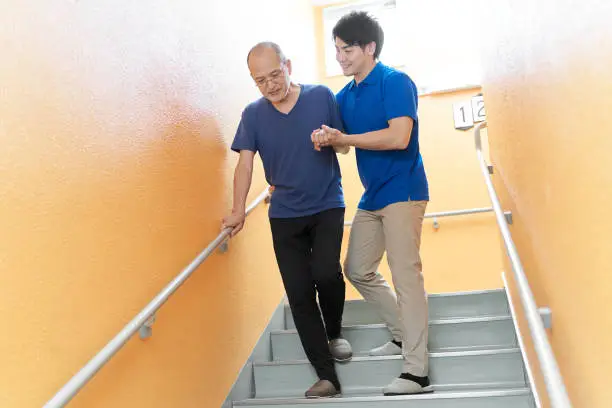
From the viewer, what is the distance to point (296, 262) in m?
2.22

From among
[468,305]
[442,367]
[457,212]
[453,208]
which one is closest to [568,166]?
[442,367]

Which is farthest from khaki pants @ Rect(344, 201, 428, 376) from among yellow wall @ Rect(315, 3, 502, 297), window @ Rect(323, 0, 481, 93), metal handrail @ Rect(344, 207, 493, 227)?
window @ Rect(323, 0, 481, 93)

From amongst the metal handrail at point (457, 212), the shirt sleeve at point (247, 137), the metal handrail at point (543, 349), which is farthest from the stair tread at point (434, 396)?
the metal handrail at point (457, 212)

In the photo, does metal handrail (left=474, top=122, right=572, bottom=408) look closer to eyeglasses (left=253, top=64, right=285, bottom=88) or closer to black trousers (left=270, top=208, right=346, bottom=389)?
black trousers (left=270, top=208, right=346, bottom=389)

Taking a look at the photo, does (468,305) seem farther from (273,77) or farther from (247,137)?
(273,77)

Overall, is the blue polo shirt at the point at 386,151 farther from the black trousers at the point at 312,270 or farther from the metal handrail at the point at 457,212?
the metal handrail at the point at 457,212

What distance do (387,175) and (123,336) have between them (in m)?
1.13

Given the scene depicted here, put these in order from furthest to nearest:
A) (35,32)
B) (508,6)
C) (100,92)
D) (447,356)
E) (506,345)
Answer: (506,345) < (447,356) < (508,6) < (100,92) < (35,32)

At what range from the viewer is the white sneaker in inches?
95.0

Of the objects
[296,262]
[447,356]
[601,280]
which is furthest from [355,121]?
[601,280]

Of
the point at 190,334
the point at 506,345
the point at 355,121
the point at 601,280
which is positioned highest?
the point at 355,121

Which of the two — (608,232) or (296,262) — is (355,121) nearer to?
(296,262)

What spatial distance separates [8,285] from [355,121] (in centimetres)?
144

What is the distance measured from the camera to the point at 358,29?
2.19 metres
